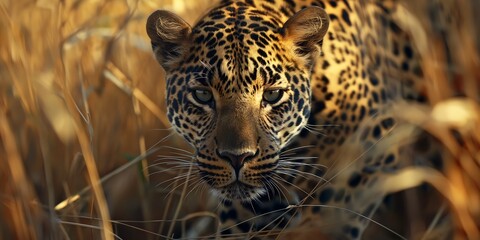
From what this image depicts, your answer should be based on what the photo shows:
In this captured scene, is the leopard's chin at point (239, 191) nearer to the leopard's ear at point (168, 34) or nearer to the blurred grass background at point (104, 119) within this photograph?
the blurred grass background at point (104, 119)

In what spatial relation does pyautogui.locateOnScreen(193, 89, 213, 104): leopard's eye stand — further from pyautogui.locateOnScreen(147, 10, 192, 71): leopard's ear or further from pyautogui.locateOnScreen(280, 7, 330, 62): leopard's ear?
pyautogui.locateOnScreen(280, 7, 330, 62): leopard's ear

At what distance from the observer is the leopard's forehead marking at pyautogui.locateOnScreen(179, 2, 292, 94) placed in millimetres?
3494

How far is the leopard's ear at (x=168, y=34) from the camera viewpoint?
3.70 meters

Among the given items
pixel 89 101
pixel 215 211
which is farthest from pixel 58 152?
pixel 215 211

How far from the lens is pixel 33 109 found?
277 cm

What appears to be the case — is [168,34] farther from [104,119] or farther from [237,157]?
[104,119]

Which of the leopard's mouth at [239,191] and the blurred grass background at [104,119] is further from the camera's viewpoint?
the leopard's mouth at [239,191]

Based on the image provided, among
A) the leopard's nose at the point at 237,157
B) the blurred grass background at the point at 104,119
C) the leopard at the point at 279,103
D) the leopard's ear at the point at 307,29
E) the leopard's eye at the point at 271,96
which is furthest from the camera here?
the leopard's ear at the point at 307,29

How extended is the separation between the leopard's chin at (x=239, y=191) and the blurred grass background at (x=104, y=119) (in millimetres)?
148

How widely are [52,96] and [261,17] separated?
1.31m

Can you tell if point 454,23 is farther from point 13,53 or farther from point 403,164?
point 13,53

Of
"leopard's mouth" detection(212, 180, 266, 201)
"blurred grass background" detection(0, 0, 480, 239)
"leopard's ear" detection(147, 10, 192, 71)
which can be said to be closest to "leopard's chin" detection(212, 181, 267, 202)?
"leopard's mouth" detection(212, 180, 266, 201)

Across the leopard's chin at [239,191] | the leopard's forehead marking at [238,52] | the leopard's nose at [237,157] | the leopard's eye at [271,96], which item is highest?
the leopard's forehead marking at [238,52]

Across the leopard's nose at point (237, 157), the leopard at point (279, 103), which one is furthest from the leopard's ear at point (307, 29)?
the leopard's nose at point (237, 157)
